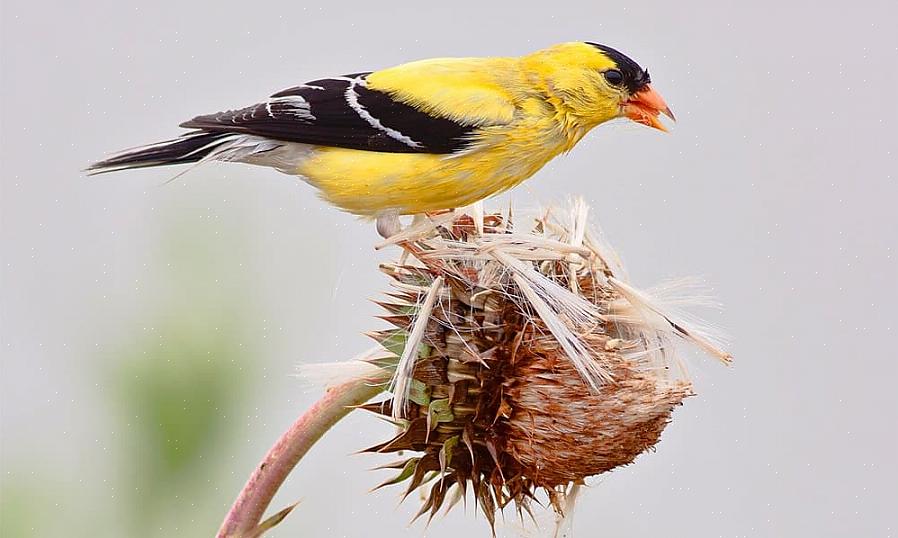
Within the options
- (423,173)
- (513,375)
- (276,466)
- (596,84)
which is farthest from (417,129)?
(276,466)

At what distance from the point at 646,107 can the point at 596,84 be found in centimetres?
11

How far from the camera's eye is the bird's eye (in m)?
1.76

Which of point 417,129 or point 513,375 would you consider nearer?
point 513,375

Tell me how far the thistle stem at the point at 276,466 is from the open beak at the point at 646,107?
0.80 metres

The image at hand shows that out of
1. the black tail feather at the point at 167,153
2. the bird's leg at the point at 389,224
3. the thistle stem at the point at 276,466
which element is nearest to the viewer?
the thistle stem at the point at 276,466

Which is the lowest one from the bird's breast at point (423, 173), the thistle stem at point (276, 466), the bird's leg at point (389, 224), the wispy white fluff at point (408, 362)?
the thistle stem at point (276, 466)

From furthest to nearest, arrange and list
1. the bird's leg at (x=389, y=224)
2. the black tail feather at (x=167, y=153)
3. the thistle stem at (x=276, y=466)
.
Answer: the bird's leg at (x=389, y=224)
the black tail feather at (x=167, y=153)
the thistle stem at (x=276, y=466)

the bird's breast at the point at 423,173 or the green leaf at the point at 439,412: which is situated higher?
the bird's breast at the point at 423,173

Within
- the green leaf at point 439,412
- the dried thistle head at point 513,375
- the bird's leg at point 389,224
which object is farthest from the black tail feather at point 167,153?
the green leaf at point 439,412

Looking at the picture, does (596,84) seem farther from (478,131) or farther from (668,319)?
(668,319)

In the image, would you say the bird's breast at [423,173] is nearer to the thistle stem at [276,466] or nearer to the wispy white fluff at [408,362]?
the wispy white fluff at [408,362]

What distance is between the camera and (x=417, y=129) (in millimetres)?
1667

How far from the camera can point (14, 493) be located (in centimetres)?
137

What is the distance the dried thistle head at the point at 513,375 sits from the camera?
147 cm
